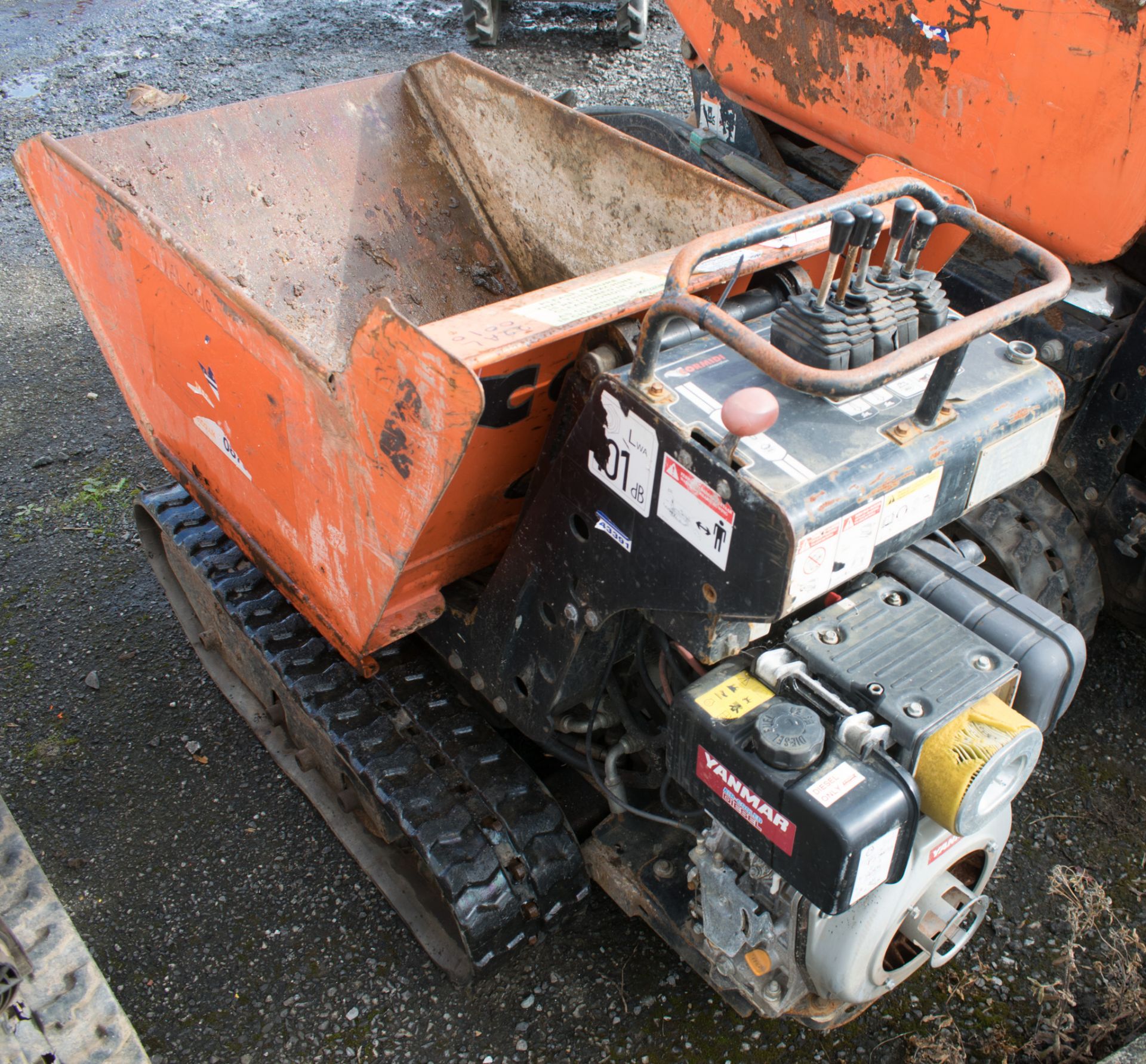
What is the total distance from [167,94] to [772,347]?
243 inches

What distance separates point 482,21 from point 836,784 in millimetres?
6813

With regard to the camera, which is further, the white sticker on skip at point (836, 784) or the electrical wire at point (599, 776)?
the electrical wire at point (599, 776)

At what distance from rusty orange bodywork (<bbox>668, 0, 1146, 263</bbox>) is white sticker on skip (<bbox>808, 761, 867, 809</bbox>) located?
61.2 inches

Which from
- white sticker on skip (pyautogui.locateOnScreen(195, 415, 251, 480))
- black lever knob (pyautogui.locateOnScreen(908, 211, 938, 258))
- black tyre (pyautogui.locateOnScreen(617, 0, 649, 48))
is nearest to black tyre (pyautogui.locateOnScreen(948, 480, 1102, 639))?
black lever knob (pyautogui.locateOnScreen(908, 211, 938, 258))

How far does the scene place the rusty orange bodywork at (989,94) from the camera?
2.33m

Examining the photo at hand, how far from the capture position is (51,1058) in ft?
5.39

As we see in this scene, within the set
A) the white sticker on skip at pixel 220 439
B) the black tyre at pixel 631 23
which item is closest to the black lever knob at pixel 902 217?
the white sticker on skip at pixel 220 439

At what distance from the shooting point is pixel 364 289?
3.36 m

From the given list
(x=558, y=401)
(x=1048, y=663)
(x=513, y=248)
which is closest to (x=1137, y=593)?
(x=1048, y=663)

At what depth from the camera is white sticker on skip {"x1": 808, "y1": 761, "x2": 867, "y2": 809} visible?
1556 millimetres

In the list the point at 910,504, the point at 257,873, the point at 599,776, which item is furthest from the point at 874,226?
the point at 257,873

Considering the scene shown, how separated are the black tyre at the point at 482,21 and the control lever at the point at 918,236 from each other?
626 centimetres

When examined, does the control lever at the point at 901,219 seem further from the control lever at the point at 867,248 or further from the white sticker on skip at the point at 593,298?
the white sticker on skip at the point at 593,298

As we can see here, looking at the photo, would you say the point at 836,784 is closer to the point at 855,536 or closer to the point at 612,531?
the point at 855,536
